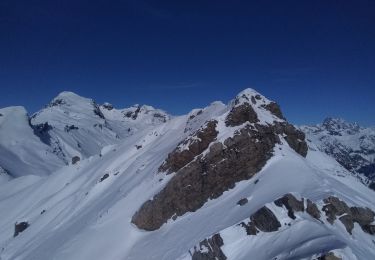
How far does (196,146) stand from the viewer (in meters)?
46.8

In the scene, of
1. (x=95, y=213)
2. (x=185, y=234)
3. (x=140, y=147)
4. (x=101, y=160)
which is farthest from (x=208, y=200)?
(x=101, y=160)

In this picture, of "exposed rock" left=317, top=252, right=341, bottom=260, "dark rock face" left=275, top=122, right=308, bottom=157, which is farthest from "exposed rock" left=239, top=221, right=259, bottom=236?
"dark rock face" left=275, top=122, right=308, bottom=157

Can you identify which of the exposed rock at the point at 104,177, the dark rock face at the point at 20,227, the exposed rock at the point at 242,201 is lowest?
the exposed rock at the point at 242,201

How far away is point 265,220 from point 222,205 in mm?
8610

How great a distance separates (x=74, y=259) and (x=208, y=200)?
557 inches

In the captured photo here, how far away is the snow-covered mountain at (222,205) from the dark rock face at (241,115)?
11cm

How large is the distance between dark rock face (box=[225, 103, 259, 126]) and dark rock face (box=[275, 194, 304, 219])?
14.9m

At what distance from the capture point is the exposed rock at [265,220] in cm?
3031

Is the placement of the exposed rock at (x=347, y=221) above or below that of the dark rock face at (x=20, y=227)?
below

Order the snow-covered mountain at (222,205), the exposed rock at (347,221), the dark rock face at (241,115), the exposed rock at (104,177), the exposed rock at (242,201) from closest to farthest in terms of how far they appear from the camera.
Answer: the snow-covered mountain at (222,205), the exposed rock at (347,221), the exposed rock at (242,201), the dark rock face at (241,115), the exposed rock at (104,177)

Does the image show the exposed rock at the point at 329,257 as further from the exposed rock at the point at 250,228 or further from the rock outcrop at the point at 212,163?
the rock outcrop at the point at 212,163

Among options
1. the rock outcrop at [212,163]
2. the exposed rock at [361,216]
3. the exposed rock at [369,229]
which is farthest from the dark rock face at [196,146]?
the exposed rock at [369,229]

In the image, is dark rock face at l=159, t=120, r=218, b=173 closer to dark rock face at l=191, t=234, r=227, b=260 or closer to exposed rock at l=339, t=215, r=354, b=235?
dark rock face at l=191, t=234, r=227, b=260

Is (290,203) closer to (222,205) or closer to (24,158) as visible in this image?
(222,205)
